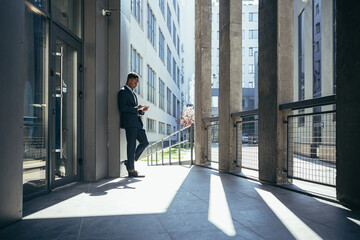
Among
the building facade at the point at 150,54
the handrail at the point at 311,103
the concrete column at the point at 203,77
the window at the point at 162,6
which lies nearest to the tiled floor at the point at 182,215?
the handrail at the point at 311,103

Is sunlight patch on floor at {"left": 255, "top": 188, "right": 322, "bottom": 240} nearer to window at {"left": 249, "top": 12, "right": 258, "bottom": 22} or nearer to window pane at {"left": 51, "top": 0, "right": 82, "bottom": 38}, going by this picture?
window pane at {"left": 51, "top": 0, "right": 82, "bottom": 38}

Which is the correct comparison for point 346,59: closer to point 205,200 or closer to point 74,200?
point 205,200

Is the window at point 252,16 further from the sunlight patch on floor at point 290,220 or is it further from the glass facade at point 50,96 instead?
the sunlight patch on floor at point 290,220

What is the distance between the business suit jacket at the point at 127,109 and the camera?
5.86m

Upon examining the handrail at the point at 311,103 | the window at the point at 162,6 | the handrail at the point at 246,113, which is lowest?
the handrail at the point at 246,113

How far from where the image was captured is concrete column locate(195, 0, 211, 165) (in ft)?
28.0

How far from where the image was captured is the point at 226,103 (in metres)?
6.85

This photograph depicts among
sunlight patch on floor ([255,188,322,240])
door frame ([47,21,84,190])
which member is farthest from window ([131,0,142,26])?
sunlight patch on floor ([255,188,322,240])

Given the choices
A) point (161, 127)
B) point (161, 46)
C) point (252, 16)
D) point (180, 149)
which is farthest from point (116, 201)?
point (252, 16)

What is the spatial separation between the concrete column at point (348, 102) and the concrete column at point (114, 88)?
4.07 metres

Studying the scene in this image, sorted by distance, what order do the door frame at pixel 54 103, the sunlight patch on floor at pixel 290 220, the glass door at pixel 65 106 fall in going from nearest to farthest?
the sunlight patch on floor at pixel 290 220 < the door frame at pixel 54 103 < the glass door at pixel 65 106

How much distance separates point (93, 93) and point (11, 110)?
2691 millimetres

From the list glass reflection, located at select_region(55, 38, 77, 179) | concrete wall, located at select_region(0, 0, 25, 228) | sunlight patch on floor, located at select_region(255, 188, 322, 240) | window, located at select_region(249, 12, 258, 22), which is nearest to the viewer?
sunlight patch on floor, located at select_region(255, 188, 322, 240)

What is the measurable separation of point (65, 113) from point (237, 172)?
3846 mm
